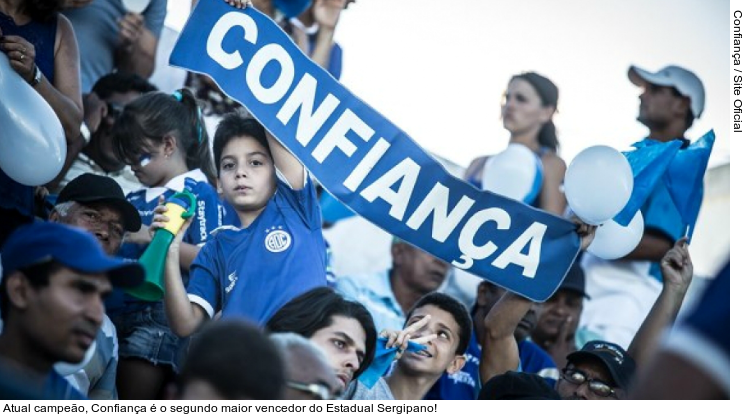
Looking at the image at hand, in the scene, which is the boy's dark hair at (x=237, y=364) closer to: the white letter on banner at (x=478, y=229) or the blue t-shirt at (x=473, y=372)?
the blue t-shirt at (x=473, y=372)

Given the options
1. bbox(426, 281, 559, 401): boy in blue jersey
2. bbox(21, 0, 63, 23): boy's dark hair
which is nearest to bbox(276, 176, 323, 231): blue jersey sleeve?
bbox(426, 281, 559, 401): boy in blue jersey

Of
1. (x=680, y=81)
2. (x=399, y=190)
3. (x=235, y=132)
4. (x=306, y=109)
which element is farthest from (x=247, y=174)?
(x=680, y=81)

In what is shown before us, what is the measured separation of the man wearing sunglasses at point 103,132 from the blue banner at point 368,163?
468mm

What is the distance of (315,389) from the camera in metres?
2.57

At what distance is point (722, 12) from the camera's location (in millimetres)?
4574

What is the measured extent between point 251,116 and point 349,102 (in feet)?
1.03

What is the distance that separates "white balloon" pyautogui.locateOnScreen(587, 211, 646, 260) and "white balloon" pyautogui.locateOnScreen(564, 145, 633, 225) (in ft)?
0.43

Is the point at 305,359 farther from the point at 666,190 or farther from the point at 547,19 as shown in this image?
the point at 547,19

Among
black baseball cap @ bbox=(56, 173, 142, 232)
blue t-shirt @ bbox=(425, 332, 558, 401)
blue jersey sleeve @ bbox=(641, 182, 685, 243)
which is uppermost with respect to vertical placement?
blue jersey sleeve @ bbox=(641, 182, 685, 243)

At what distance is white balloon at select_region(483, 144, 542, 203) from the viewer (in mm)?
4294

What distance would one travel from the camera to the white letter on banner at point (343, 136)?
3.78 metres

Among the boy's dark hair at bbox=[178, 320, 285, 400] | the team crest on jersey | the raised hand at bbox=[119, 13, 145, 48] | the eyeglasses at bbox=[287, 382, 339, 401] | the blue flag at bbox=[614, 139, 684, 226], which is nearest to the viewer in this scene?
the boy's dark hair at bbox=[178, 320, 285, 400]

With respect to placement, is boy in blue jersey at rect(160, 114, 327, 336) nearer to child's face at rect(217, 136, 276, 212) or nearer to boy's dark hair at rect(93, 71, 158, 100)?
child's face at rect(217, 136, 276, 212)

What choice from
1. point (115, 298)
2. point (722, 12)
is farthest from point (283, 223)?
point (722, 12)
